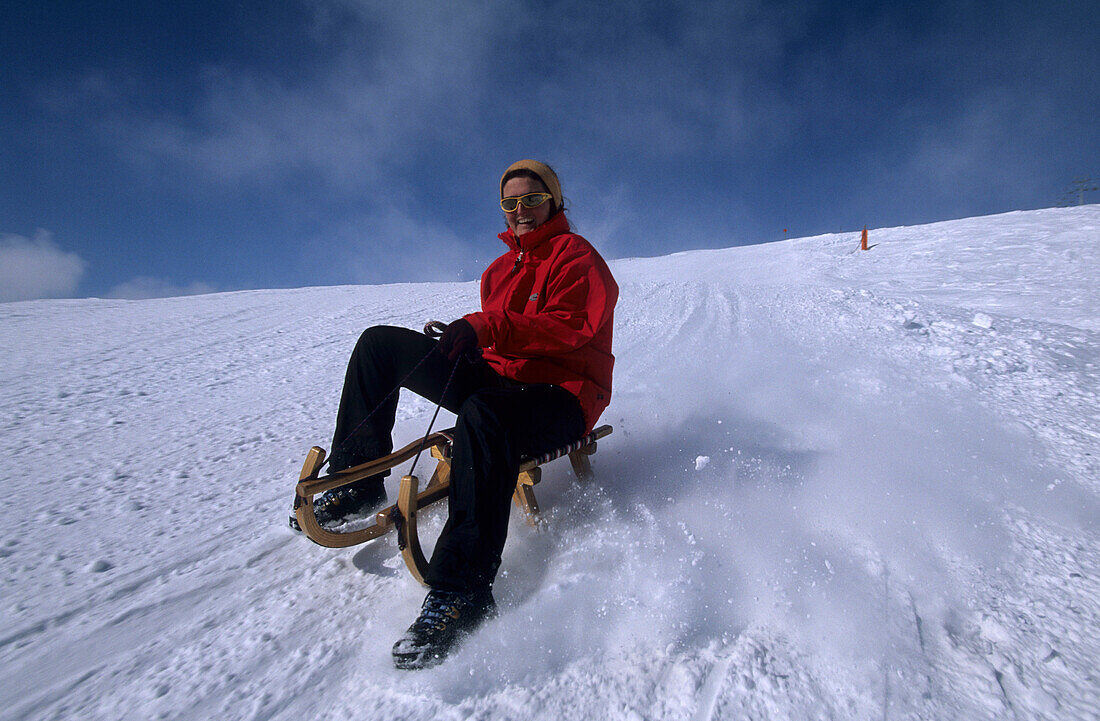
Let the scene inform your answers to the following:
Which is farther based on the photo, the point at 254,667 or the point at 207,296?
the point at 207,296

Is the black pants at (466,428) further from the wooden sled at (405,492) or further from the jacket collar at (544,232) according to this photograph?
the jacket collar at (544,232)

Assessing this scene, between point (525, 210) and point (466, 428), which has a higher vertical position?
point (525, 210)

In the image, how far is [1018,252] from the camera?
9719 mm

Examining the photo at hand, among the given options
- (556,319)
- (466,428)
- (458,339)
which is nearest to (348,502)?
(466,428)

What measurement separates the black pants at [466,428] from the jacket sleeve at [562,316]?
19 cm

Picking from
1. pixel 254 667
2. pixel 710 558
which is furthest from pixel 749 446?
pixel 254 667

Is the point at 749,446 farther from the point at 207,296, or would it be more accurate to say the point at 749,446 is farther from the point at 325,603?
the point at 207,296

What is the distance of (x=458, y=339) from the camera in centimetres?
197

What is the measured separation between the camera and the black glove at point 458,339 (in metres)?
1.96

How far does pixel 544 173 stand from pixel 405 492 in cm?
168

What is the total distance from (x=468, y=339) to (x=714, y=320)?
5.68 metres

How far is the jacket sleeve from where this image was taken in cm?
207

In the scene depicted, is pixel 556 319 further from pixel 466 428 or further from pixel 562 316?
pixel 466 428

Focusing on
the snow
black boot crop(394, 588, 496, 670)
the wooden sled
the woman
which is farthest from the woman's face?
black boot crop(394, 588, 496, 670)
